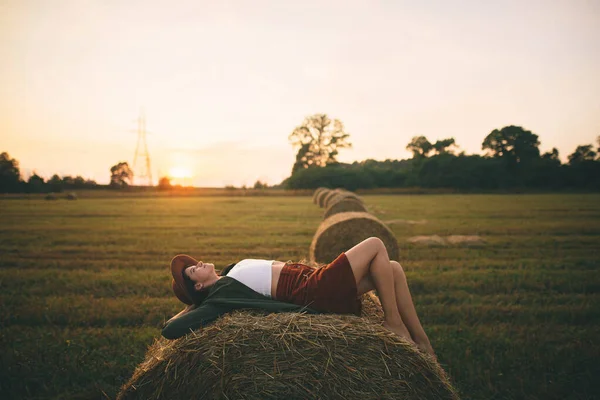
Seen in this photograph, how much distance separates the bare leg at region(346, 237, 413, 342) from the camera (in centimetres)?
332

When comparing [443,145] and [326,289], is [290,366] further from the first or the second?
[443,145]

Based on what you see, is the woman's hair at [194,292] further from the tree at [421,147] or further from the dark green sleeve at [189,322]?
the tree at [421,147]

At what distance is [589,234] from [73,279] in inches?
655

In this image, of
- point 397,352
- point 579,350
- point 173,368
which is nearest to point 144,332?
point 173,368

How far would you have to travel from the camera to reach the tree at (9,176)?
42291 mm

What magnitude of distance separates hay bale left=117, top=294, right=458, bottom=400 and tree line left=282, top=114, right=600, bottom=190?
63250mm

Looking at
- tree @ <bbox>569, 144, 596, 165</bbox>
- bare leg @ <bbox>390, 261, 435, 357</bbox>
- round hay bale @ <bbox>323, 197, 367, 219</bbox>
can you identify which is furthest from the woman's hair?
tree @ <bbox>569, 144, 596, 165</bbox>

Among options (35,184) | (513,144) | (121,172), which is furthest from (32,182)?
(513,144)

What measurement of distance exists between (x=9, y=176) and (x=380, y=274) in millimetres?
55831

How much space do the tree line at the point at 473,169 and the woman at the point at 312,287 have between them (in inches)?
2455

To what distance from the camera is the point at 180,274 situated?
12.0 feet

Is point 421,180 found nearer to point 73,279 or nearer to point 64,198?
point 64,198

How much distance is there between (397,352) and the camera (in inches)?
103

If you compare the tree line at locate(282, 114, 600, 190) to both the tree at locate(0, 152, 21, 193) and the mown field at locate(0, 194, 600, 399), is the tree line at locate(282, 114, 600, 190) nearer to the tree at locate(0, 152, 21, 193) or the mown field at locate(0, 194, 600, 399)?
the tree at locate(0, 152, 21, 193)
